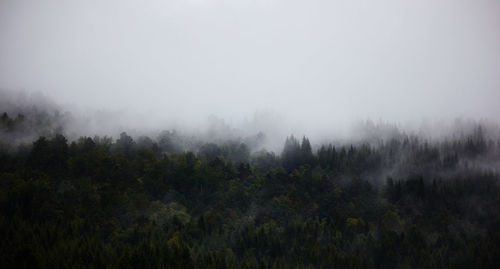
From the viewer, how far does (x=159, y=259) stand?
73.1 metres

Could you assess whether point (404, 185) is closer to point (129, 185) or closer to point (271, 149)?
point (271, 149)

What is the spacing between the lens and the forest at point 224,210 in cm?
7894

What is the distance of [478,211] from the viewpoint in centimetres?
13038

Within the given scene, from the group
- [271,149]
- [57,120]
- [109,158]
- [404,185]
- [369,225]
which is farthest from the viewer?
[271,149]

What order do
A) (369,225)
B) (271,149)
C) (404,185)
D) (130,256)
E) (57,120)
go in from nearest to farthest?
(130,256) < (369,225) < (404,185) < (57,120) < (271,149)

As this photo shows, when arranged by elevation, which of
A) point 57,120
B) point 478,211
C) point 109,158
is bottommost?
point 478,211

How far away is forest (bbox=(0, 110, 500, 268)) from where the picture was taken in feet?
259

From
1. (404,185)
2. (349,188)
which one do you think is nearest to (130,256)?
(349,188)

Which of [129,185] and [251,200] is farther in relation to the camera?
[251,200]

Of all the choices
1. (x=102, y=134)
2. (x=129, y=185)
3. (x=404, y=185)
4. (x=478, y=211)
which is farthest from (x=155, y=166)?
(x=478, y=211)

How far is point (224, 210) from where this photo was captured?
11744cm

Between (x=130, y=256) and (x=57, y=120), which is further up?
(x=57, y=120)

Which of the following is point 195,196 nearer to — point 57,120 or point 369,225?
point 369,225

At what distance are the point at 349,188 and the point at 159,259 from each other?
88819 mm
